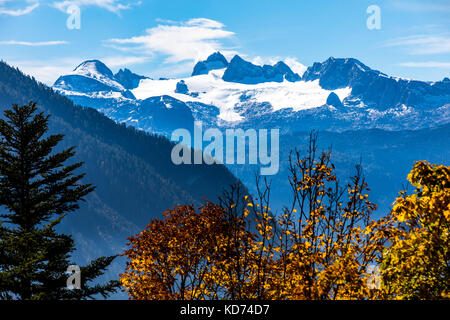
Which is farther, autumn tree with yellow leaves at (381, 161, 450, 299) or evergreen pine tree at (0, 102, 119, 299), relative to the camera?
evergreen pine tree at (0, 102, 119, 299)

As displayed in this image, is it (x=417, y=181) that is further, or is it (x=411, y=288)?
(x=417, y=181)

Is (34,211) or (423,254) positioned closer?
(423,254)

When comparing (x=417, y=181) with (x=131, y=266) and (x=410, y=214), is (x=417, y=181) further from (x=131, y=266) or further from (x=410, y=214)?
(x=131, y=266)

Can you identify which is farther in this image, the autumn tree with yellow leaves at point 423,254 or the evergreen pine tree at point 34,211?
the evergreen pine tree at point 34,211

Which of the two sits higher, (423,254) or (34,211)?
(34,211)

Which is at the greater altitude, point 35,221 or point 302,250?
point 35,221

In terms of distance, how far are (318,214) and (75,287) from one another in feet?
71.8

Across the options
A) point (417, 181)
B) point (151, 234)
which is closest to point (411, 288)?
point (417, 181)

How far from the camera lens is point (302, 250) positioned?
55.8ft
